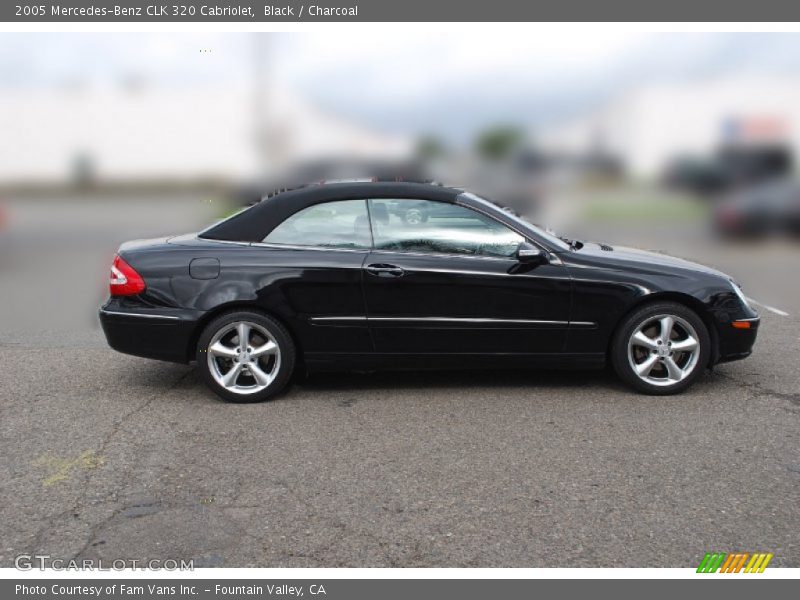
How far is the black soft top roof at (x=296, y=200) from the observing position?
5.69m

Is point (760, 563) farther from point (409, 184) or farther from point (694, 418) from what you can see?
point (409, 184)

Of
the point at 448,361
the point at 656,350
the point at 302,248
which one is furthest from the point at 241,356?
the point at 656,350

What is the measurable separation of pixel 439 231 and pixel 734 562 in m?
2.95

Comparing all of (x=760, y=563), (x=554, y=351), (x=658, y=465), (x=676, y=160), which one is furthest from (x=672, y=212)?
(x=760, y=563)

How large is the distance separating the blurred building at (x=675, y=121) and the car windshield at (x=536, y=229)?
3.07 meters

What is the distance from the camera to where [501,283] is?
5.51m

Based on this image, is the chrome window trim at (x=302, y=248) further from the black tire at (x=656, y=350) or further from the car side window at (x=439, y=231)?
the black tire at (x=656, y=350)

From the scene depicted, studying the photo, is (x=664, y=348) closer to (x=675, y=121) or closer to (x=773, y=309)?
(x=773, y=309)

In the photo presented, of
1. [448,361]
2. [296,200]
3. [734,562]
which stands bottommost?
[734,562]

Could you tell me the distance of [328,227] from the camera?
568cm

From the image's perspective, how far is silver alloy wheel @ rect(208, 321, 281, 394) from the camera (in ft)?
18.0

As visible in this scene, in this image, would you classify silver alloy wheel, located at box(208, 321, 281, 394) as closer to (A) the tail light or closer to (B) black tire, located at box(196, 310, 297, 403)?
(B) black tire, located at box(196, 310, 297, 403)

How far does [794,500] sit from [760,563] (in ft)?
2.33

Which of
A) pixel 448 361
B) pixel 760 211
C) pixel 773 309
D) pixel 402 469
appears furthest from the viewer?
pixel 760 211
